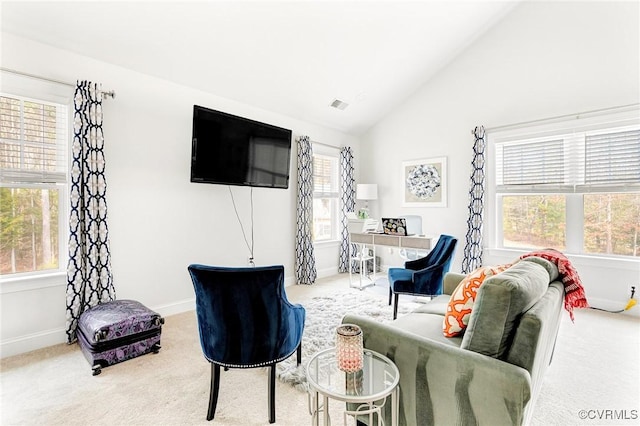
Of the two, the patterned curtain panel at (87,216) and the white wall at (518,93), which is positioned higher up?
the white wall at (518,93)

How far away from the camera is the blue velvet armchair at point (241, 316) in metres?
1.68

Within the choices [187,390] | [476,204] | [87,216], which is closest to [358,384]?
[187,390]

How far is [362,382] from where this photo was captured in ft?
4.26

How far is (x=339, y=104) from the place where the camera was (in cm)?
480

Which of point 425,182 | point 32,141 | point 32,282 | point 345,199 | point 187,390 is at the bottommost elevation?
point 187,390

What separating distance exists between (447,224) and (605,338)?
2.30m

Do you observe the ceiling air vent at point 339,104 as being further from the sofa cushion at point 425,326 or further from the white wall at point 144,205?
the sofa cushion at point 425,326

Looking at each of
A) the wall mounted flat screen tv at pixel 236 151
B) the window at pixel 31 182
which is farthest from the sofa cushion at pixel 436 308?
the window at pixel 31 182

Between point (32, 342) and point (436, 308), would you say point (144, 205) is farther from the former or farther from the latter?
point (436, 308)

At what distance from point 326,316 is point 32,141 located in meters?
3.09

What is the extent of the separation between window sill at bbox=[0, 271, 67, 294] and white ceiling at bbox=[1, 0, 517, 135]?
6.43 ft

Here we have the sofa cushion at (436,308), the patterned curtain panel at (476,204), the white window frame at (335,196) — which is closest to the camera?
the sofa cushion at (436,308)

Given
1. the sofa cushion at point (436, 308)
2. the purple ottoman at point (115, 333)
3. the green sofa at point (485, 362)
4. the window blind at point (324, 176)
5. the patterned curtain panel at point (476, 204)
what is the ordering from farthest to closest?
the window blind at point (324, 176)
the patterned curtain panel at point (476, 204)
the purple ottoman at point (115, 333)
the sofa cushion at point (436, 308)
the green sofa at point (485, 362)

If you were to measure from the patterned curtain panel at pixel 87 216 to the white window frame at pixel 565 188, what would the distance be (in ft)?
15.2
